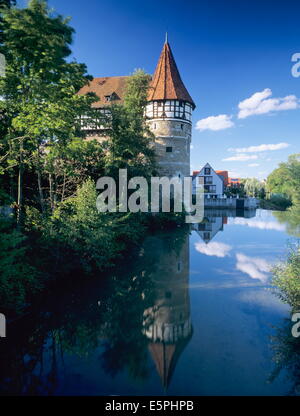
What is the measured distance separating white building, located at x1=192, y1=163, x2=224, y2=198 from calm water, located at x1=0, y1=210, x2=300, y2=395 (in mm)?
34658

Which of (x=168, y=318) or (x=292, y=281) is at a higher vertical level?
(x=292, y=281)

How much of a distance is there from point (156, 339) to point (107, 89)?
93.1 feet

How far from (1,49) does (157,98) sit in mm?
18827

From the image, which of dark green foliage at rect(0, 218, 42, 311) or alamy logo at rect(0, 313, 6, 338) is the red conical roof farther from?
alamy logo at rect(0, 313, 6, 338)

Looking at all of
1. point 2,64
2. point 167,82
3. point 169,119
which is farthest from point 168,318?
point 167,82

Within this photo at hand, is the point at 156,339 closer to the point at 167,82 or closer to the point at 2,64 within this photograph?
the point at 2,64

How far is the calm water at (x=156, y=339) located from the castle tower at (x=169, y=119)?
15.8 m

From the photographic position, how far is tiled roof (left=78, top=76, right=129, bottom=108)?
26781mm

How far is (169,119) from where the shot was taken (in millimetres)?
23703

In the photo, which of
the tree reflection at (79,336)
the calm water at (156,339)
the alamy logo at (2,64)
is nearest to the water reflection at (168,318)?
the calm water at (156,339)

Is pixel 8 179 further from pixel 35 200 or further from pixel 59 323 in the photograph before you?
pixel 59 323

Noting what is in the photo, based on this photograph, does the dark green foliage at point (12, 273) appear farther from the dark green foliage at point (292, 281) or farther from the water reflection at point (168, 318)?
the dark green foliage at point (292, 281)

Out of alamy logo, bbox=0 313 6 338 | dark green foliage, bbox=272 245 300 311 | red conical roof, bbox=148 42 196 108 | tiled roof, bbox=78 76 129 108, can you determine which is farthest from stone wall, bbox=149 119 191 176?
alamy logo, bbox=0 313 6 338
